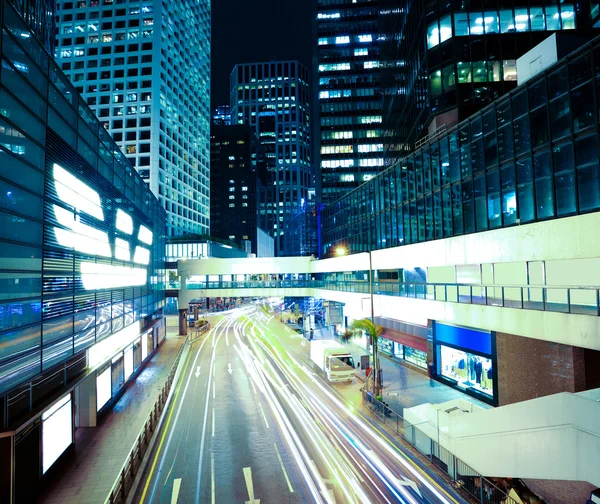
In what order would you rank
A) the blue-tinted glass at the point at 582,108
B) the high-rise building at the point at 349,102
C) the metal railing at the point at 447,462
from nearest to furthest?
the metal railing at the point at 447,462 < the blue-tinted glass at the point at 582,108 < the high-rise building at the point at 349,102

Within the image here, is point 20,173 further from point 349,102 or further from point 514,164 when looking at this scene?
point 349,102

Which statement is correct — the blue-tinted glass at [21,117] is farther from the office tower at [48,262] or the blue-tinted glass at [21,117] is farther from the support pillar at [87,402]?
the support pillar at [87,402]

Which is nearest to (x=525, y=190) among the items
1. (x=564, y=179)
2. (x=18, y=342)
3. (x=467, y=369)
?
(x=564, y=179)

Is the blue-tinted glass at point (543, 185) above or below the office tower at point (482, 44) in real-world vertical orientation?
below

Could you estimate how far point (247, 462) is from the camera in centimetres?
1658

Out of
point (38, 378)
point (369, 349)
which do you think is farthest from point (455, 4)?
point (38, 378)

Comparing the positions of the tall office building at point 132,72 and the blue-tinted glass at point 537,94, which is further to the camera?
the tall office building at point 132,72

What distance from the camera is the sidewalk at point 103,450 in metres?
14.2

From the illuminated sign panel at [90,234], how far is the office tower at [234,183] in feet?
476

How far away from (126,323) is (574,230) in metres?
26.8

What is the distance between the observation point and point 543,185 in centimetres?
1956

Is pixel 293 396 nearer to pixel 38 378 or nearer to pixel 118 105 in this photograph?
pixel 38 378

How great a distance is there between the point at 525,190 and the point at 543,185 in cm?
124

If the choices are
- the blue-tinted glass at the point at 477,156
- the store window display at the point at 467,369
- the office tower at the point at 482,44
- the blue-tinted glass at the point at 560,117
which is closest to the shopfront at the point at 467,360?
the store window display at the point at 467,369
